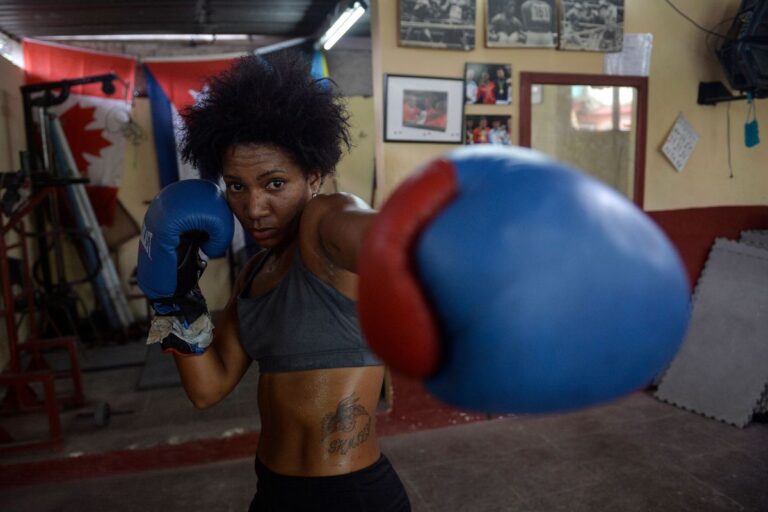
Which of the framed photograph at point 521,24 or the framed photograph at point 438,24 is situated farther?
the framed photograph at point 521,24

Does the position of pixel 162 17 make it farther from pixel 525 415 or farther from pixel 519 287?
pixel 519 287

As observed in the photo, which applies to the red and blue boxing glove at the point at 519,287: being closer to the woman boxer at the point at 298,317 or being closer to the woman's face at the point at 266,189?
the woman boxer at the point at 298,317

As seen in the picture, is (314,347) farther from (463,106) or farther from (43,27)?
(43,27)

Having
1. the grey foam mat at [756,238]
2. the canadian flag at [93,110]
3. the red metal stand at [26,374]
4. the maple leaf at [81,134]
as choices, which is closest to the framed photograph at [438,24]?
the grey foam mat at [756,238]

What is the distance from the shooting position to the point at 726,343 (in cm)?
329

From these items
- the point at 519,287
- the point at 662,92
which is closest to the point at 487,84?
the point at 662,92

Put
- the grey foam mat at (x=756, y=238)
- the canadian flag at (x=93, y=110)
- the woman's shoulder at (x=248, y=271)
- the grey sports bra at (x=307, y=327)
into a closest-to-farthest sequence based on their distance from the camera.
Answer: the grey sports bra at (x=307, y=327) < the woman's shoulder at (x=248, y=271) < the grey foam mat at (x=756, y=238) < the canadian flag at (x=93, y=110)

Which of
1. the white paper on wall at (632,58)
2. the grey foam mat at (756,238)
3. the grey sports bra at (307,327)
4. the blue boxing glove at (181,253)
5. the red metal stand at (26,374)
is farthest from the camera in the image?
the grey foam mat at (756,238)

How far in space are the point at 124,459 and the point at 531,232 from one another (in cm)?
287

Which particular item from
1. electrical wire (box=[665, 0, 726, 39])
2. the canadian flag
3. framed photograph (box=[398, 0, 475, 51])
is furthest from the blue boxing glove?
the canadian flag

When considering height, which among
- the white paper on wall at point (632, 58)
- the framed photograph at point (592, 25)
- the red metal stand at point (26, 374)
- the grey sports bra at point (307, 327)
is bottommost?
the red metal stand at point (26, 374)

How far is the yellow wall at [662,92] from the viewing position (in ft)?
9.54

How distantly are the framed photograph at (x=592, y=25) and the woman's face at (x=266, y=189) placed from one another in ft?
8.11

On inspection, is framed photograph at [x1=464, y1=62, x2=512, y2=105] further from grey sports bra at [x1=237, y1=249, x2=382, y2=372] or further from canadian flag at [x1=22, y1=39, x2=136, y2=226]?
canadian flag at [x1=22, y1=39, x2=136, y2=226]
